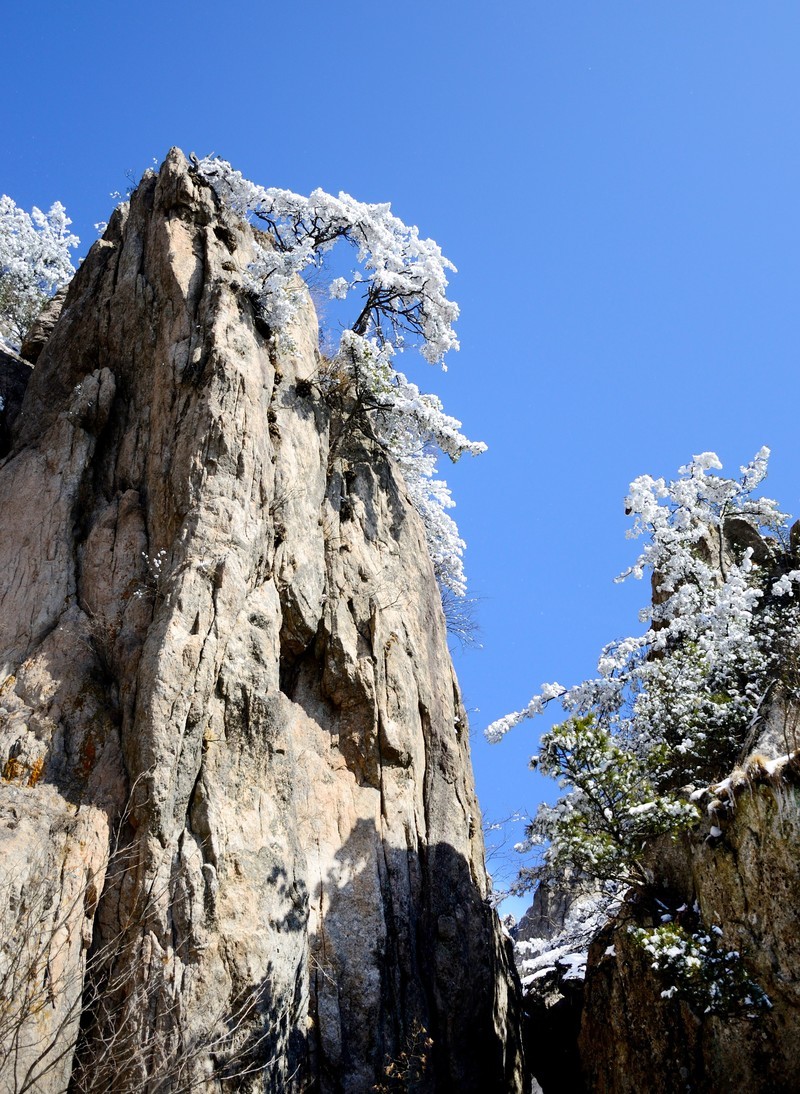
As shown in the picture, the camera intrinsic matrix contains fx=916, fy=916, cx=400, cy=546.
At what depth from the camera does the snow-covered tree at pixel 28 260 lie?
22188mm

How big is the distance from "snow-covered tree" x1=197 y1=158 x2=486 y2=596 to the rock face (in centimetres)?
79

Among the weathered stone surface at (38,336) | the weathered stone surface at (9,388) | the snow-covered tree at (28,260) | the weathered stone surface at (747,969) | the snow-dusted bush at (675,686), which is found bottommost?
the weathered stone surface at (747,969)

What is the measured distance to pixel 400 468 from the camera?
18.9 m

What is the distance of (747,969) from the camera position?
1072 cm

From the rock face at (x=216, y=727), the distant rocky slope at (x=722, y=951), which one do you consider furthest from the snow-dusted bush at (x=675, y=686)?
the rock face at (x=216, y=727)

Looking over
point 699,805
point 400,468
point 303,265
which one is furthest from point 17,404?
point 699,805

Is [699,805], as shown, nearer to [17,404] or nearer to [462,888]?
[462,888]

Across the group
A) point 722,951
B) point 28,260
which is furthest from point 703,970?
point 28,260

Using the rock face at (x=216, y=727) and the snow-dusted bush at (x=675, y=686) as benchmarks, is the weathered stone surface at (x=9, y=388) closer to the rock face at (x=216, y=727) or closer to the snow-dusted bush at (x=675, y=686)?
the rock face at (x=216, y=727)

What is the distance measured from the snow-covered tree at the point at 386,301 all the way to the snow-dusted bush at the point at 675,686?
4.83 metres

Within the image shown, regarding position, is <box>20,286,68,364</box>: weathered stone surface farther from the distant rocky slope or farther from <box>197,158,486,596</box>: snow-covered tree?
the distant rocky slope

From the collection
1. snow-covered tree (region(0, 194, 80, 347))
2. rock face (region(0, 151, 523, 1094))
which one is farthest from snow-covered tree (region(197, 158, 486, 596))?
snow-covered tree (region(0, 194, 80, 347))

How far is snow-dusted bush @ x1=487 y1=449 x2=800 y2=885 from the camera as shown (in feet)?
40.8

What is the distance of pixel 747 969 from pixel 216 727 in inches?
269
